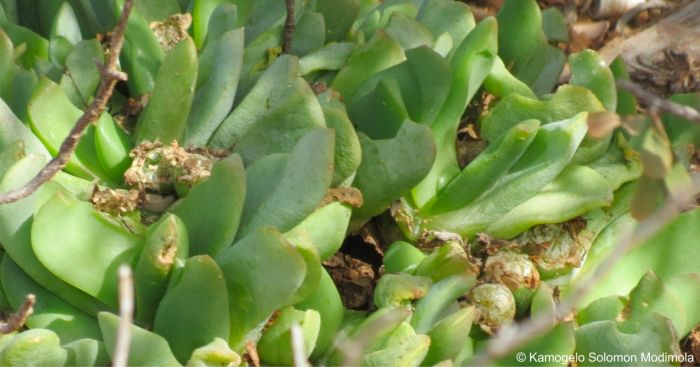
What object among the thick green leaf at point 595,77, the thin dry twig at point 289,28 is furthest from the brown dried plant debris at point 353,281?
the thick green leaf at point 595,77

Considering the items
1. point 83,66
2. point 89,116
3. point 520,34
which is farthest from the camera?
point 520,34

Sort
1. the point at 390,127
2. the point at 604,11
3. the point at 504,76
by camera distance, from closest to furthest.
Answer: the point at 390,127
the point at 504,76
the point at 604,11

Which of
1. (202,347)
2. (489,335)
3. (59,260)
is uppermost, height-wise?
(59,260)

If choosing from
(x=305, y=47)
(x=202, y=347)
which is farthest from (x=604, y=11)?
(x=202, y=347)

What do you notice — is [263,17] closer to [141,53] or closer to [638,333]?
[141,53]

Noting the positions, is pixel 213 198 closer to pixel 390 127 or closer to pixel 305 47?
pixel 390 127

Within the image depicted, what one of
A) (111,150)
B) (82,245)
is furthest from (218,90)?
(82,245)

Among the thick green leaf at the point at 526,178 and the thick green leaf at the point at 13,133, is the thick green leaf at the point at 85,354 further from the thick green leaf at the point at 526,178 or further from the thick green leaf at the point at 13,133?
the thick green leaf at the point at 526,178

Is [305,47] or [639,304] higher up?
[305,47]
